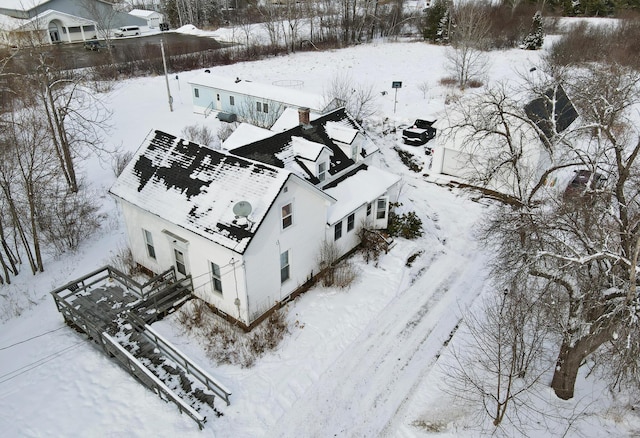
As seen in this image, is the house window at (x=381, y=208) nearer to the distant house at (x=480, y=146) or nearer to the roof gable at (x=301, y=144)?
the roof gable at (x=301, y=144)

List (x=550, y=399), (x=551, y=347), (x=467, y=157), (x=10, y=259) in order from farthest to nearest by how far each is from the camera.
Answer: (x=467, y=157) → (x=10, y=259) → (x=551, y=347) → (x=550, y=399)

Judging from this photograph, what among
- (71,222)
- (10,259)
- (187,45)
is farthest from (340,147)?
(187,45)

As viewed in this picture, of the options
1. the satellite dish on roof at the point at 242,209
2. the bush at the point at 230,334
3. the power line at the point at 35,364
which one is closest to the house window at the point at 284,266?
the bush at the point at 230,334

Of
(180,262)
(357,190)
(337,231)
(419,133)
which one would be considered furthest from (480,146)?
(180,262)

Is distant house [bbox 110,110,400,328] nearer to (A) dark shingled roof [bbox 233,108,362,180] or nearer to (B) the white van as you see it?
(A) dark shingled roof [bbox 233,108,362,180]

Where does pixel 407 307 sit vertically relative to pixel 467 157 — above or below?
below

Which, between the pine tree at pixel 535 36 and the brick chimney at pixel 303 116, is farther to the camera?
the pine tree at pixel 535 36

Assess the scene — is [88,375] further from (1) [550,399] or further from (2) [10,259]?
(1) [550,399]

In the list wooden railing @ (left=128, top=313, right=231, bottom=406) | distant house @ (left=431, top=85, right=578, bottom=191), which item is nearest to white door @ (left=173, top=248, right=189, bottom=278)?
wooden railing @ (left=128, top=313, right=231, bottom=406)
